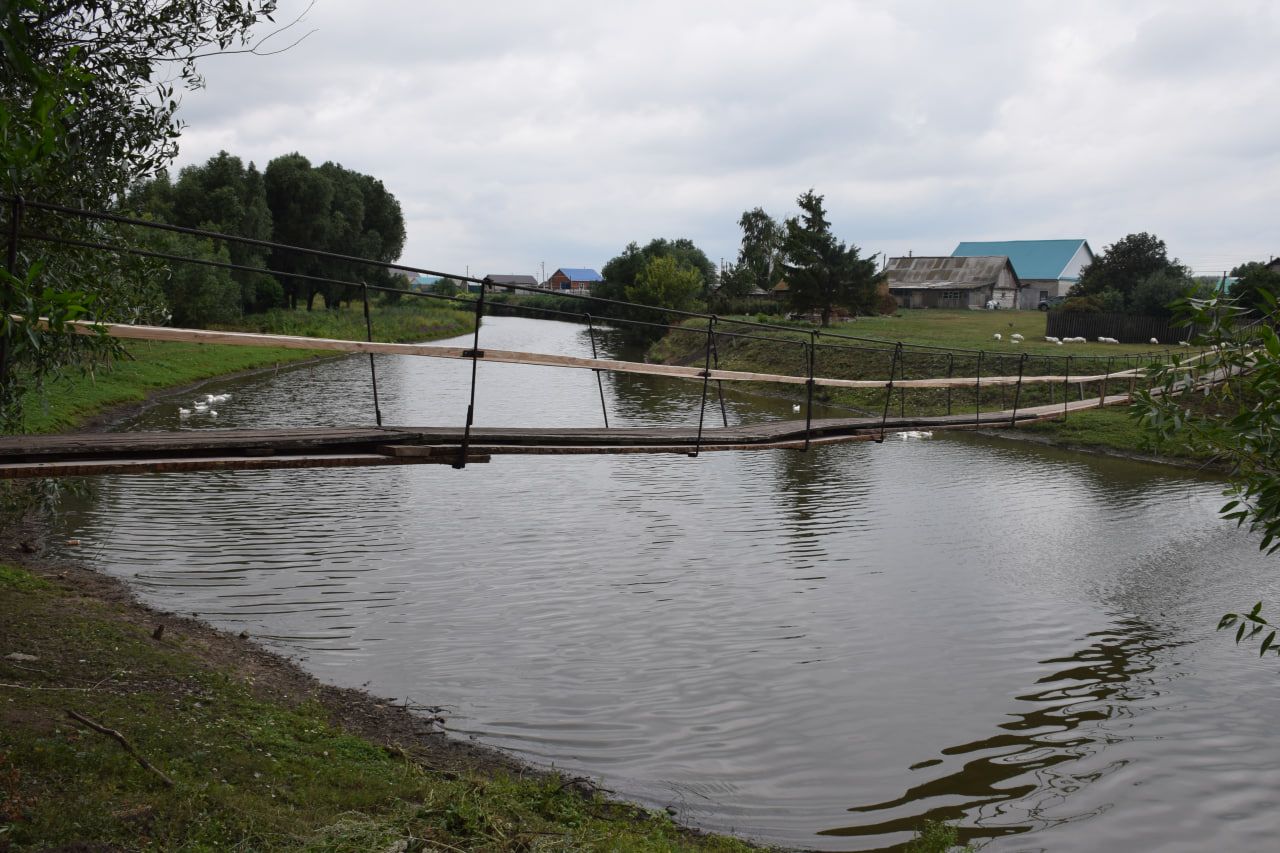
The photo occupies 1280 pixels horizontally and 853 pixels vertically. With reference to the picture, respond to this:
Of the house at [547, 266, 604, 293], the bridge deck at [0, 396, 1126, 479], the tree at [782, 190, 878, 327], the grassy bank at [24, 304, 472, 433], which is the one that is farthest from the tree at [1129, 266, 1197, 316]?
the house at [547, 266, 604, 293]

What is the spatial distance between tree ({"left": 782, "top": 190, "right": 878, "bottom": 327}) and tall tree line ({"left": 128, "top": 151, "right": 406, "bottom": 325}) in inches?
829

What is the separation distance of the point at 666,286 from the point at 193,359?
33696mm

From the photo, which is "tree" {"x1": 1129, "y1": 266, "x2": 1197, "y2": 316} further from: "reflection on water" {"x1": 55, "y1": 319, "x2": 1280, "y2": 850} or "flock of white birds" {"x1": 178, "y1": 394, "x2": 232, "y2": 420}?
"flock of white birds" {"x1": 178, "y1": 394, "x2": 232, "y2": 420}

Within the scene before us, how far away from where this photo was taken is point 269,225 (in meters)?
50.7

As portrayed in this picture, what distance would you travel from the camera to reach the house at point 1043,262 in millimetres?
76000

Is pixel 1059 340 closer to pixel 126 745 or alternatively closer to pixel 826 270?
pixel 826 270

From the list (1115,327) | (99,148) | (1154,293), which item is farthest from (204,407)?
(1154,293)

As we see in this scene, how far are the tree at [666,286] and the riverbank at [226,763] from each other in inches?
2127

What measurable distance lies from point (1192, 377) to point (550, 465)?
15.3 m

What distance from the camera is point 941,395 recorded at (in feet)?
106

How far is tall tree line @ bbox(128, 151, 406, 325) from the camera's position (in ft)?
131

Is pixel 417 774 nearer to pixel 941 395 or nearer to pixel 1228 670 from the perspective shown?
pixel 1228 670

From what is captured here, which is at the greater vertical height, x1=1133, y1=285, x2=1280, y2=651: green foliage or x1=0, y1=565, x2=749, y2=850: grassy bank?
x1=1133, y1=285, x2=1280, y2=651: green foliage

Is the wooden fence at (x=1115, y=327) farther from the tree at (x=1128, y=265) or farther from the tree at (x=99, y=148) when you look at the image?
the tree at (x=99, y=148)
